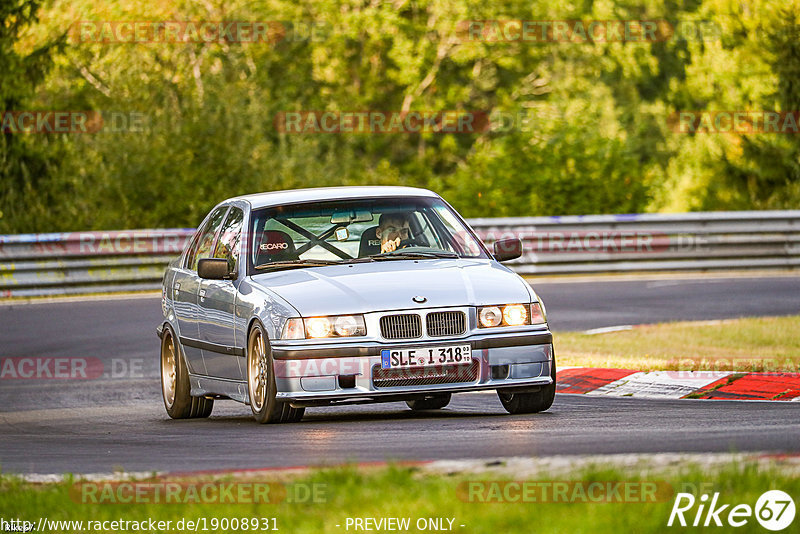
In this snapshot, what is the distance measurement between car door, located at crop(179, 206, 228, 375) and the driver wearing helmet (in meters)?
1.51

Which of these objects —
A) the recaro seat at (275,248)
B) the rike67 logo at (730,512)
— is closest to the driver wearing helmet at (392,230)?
the recaro seat at (275,248)

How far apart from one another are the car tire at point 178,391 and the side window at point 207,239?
1.82 ft

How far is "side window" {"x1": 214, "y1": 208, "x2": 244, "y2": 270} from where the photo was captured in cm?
1107

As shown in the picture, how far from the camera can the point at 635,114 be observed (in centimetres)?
5503

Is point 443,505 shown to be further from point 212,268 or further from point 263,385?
point 212,268

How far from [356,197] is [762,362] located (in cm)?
415

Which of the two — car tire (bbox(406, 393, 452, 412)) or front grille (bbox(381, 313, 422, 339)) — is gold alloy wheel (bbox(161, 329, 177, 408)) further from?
front grille (bbox(381, 313, 422, 339))

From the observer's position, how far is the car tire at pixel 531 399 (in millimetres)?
10198

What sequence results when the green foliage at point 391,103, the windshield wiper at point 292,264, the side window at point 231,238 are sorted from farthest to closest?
1. the green foliage at point 391,103
2. the side window at point 231,238
3. the windshield wiper at point 292,264

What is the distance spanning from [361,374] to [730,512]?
4311mm

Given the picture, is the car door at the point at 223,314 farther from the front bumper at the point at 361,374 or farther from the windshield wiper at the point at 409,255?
the windshield wiper at the point at 409,255

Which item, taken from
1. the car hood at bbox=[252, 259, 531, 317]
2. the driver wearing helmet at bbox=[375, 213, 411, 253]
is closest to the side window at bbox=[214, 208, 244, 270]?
the car hood at bbox=[252, 259, 531, 317]

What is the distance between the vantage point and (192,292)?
11672 mm

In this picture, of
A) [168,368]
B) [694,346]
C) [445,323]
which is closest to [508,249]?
[445,323]
